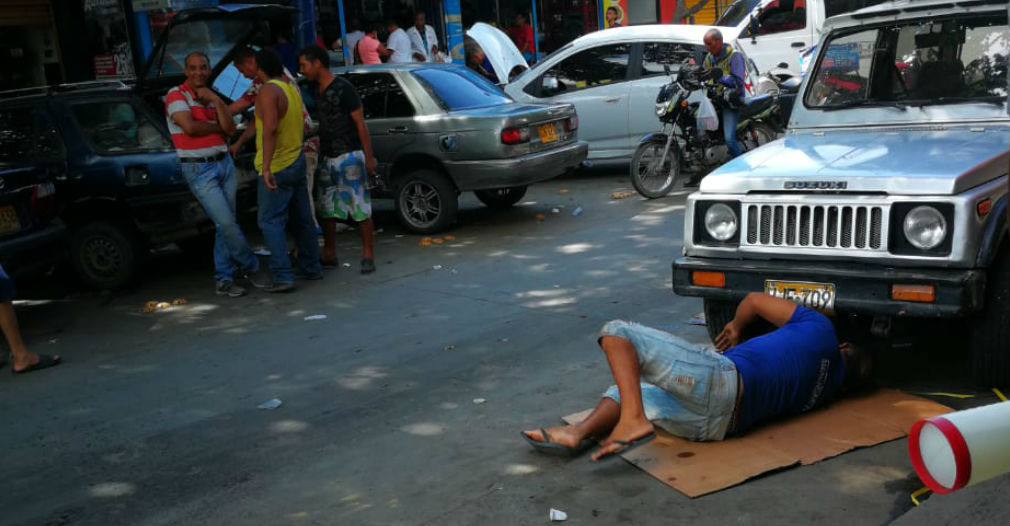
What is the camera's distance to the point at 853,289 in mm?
4984

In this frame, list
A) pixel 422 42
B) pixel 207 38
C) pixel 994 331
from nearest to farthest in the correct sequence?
pixel 994 331
pixel 207 38
pixel 422 42

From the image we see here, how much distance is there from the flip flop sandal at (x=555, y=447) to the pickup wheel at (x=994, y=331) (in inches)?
Result: 75.5

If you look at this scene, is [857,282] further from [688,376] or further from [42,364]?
[42,364]

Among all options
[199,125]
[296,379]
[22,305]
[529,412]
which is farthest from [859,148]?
[22,305]

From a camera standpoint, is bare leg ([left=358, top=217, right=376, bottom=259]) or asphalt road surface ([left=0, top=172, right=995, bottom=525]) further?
bare leg ([left=358, top=217, right=376, bottom=259])

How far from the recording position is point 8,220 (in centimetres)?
755

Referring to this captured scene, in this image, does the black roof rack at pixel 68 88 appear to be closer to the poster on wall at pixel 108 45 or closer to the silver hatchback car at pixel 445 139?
the silver hatchback car at pixel 445 139

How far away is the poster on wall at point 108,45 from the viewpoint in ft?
46.6

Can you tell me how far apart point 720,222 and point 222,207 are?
4464 millimetres

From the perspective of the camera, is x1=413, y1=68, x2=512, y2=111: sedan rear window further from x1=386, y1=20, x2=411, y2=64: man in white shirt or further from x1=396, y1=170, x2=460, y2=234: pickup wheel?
x1=386, y1=20, x2=411, y2=64: man in white shirt

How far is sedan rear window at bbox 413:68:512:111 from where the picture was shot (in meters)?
10.5

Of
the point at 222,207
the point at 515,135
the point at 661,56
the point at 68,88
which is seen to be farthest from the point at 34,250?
the point at 661,56

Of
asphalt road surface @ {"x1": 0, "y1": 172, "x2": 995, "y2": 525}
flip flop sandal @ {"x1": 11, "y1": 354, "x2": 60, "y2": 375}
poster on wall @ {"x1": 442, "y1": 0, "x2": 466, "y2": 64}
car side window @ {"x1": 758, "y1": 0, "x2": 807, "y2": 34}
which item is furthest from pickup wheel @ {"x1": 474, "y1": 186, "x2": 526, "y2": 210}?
poster on wall @ {"x1": 442, "y1": 0, "x2": 466, "y2": 64}

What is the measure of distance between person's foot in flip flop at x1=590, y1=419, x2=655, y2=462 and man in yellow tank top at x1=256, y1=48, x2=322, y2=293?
467 centimetres
